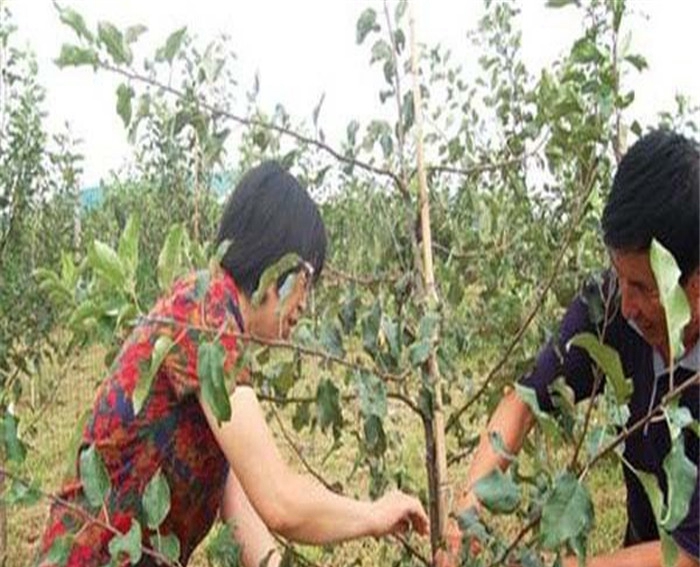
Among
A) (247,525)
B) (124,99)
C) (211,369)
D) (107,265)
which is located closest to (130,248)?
(107,265)

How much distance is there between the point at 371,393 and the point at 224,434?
38 cm

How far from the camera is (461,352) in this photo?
1603 mm

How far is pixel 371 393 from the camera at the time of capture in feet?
4.24

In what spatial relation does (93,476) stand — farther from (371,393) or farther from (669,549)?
(669,549)

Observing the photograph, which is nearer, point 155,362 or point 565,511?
point 565,511

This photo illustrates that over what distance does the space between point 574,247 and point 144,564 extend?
2.88 ft

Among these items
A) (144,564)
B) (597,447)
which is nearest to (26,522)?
(144,564)

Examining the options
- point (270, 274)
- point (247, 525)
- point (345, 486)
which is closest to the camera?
point (270, 274)

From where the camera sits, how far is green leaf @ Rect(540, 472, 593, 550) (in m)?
1.00

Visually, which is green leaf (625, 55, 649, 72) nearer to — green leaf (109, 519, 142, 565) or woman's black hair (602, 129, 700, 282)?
woman's black hair (602, 129, 700, 282)

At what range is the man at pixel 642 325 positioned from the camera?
1.52 metres

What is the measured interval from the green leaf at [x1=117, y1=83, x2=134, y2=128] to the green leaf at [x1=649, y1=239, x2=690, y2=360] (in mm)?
634

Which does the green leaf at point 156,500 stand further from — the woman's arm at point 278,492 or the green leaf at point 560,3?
the green leaf at point 560,3

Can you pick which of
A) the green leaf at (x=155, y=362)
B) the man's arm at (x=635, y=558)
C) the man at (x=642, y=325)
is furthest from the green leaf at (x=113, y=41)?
the man's arm at (x=635, y=558)
